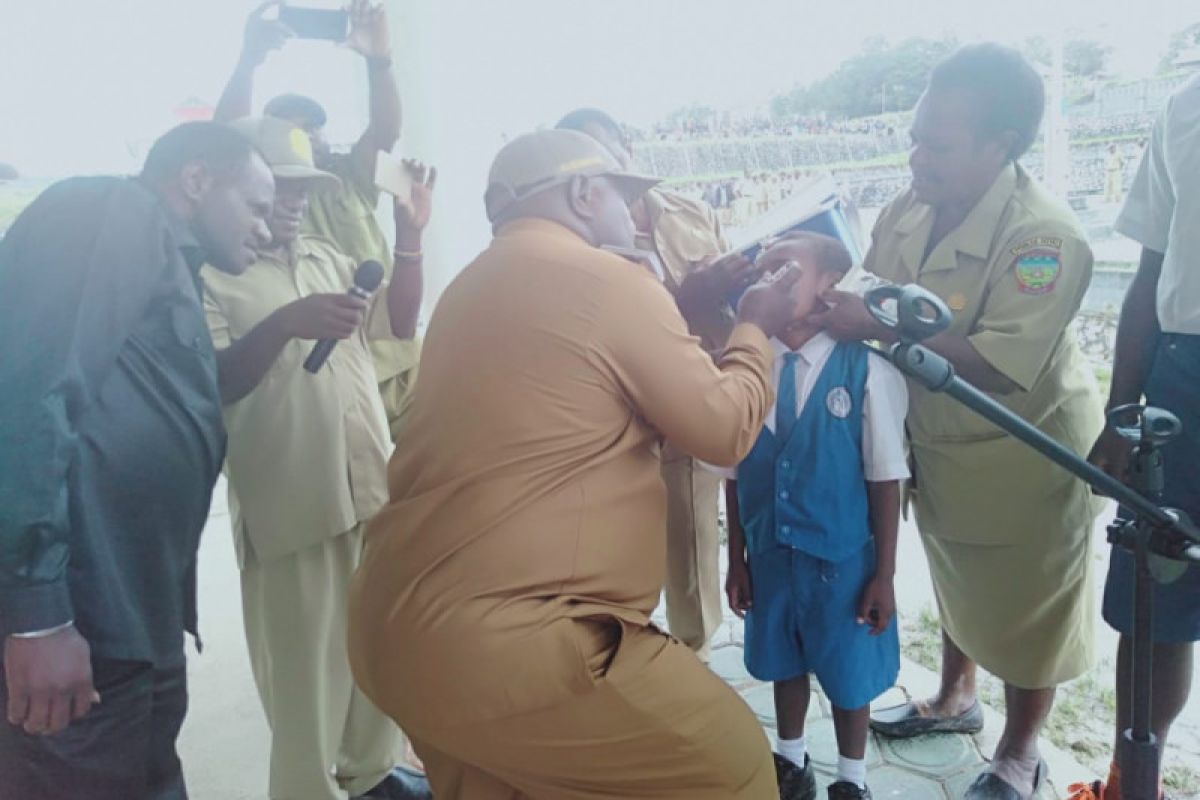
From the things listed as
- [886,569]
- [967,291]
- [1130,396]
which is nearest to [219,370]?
[886,569]

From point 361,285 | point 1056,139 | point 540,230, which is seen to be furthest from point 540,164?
point 1056,139

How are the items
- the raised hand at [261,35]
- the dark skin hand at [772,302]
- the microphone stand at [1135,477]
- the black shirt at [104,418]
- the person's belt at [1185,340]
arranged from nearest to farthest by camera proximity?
the microphone stand at [1135,477] < the black shirt at [104,418] < the dark skin hand at [772,302] < the person's belt at [1185,340] < the raised hand at [261,35]

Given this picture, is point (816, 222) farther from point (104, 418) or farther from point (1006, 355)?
point (104, 418)

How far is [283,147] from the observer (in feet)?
7.04

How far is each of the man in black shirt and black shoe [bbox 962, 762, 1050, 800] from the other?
1893mm

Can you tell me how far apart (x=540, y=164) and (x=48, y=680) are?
1165mm

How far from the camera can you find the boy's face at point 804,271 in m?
1.85

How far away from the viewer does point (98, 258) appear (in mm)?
1384

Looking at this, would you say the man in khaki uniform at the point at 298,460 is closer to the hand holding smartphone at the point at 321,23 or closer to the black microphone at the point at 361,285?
the black microphone at the point at 361,285

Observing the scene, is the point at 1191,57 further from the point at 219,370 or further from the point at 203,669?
the point at 203,669

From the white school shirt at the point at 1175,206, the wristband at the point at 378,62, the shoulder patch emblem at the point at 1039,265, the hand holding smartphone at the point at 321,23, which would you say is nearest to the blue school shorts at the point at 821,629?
the shoulder patch emblem at the point at 1039,265

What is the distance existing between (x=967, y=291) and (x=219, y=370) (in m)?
1.70

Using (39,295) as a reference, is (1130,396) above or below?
below

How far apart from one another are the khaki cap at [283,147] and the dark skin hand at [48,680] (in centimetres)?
118
